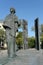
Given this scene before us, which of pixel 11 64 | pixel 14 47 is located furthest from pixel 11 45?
pixel 11 64

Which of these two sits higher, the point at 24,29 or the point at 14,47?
the point at 24,29

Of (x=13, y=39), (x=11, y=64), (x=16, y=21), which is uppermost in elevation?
(x=16, y=21)

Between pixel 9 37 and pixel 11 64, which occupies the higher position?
pixel 9 37

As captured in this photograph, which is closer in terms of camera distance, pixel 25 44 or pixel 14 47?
pixel 14 47

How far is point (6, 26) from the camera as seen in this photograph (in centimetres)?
1098

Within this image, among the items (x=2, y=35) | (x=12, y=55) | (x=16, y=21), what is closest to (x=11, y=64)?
(x=12, y=55)

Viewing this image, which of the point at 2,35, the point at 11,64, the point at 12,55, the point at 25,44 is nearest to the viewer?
the point at 11,64

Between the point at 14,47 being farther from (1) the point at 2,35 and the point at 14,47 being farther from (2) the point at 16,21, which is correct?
(1) the point at 2,35

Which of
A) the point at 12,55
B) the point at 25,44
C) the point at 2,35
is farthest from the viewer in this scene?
the point at 2,35

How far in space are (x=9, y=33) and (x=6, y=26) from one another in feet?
1.16

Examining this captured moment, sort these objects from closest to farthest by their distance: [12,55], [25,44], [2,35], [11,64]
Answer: [11,64] < [12,55] < [25,44] < [2,35]

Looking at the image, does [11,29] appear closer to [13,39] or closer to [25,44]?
[13,39]

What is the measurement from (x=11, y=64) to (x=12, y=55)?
304 centimetres

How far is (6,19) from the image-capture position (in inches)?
440
